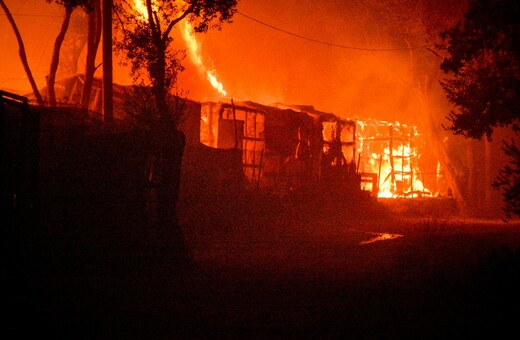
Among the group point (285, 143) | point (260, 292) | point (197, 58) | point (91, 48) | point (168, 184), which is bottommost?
point (260, 292)

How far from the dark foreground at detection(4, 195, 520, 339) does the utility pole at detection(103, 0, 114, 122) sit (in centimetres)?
455

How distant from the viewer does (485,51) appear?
10.7 m

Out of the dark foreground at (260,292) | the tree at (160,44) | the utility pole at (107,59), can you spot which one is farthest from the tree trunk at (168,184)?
the utility pole at (107,59)

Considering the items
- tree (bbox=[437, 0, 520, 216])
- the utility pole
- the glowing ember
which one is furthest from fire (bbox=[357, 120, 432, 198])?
the utility pole

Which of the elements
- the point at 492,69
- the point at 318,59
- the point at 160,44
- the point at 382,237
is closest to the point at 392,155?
the point at 318,59

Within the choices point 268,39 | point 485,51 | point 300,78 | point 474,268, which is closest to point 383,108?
point 300,78

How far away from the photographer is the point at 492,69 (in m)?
10.5

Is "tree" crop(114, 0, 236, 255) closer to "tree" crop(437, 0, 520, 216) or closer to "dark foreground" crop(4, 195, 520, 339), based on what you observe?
"dark foreground" crop(4, 195, 520, 339)

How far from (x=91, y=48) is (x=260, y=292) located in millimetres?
12353

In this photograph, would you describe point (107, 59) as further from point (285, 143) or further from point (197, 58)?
point (197, 58)

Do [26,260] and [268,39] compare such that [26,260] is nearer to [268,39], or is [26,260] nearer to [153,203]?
[153,203]

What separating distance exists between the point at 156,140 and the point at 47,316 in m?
4.18

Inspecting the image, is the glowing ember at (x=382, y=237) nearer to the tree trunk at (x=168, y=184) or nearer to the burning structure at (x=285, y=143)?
the burning structure at (x=285, y=143)

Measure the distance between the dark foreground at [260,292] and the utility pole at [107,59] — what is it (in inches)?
179
